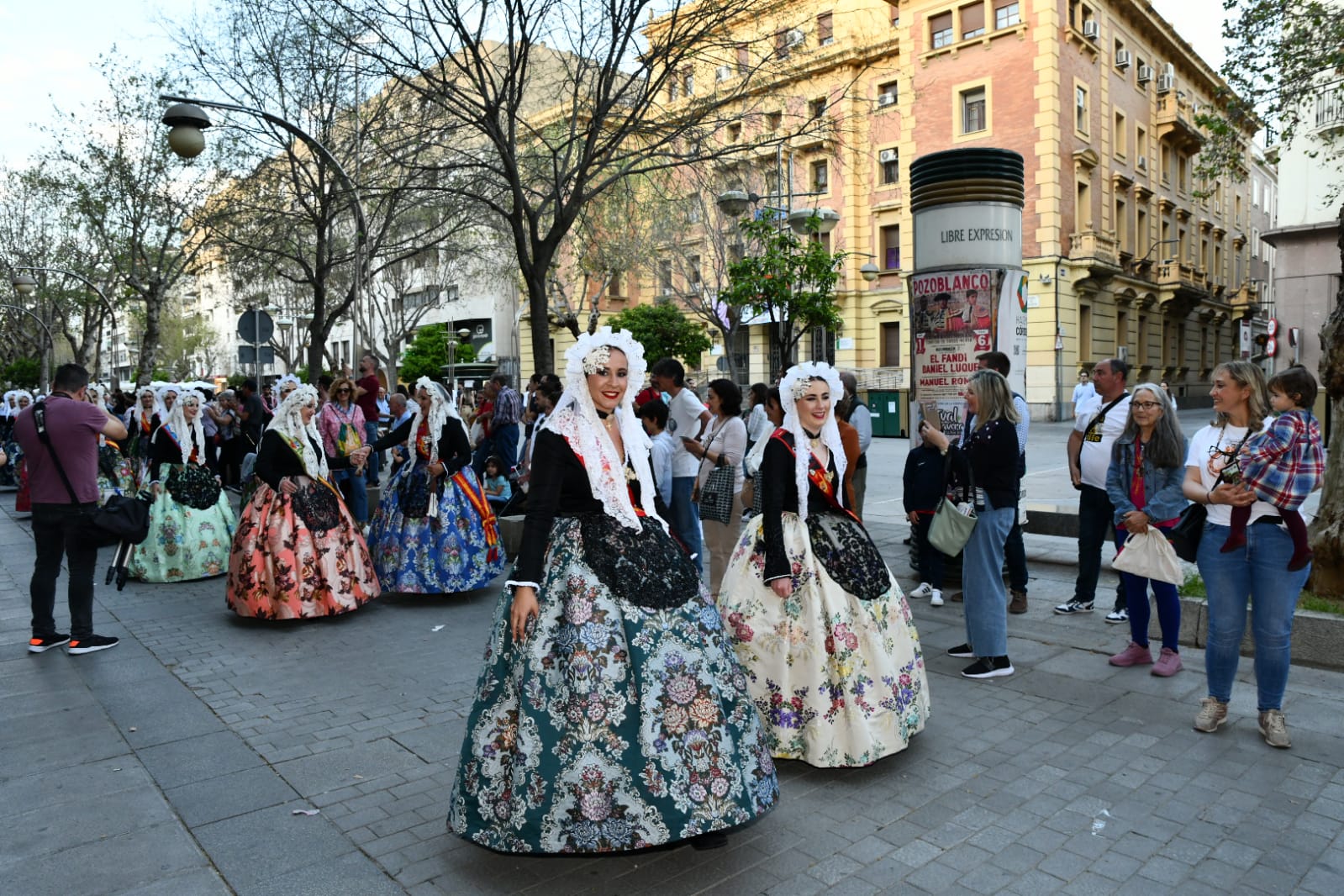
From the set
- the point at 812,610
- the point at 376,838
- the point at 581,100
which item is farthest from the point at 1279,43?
the point at 376,838

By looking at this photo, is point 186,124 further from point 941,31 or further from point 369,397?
point 941,31

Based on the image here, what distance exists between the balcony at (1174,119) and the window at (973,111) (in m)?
10.8

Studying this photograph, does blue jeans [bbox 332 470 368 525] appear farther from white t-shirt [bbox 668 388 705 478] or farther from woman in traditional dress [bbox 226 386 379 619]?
white t-shirt [bbox 668 388 705 478]

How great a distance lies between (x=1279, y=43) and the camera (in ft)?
39.0

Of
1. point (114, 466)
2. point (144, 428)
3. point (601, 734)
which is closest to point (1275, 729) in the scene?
point (601, 734)

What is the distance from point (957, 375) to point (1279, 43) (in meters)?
7.83

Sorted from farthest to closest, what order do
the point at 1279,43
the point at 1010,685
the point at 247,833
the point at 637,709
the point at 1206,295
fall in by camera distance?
the point at 1206,295 → the point at 1279,43 → the point at 1010,685 → the point at 247,833 → the point at 637,709

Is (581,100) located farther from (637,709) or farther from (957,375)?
(637,709)

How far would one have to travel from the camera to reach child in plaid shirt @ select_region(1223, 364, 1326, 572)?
4.12 metres

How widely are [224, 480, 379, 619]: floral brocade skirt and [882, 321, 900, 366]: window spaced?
3173 centimetres

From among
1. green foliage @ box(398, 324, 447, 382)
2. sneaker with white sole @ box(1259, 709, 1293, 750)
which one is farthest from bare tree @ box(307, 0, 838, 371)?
green foliage @ box(398, 324, 447, 382)

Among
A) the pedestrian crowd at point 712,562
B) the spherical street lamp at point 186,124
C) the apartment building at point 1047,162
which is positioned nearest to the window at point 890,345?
the apartment building at point 1047,162

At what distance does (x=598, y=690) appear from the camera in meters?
3.12

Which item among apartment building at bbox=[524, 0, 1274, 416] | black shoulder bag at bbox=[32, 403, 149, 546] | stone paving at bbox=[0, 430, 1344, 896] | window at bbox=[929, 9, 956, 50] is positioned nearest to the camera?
stone paving at bbox=[0, 430, 1344, 896]
